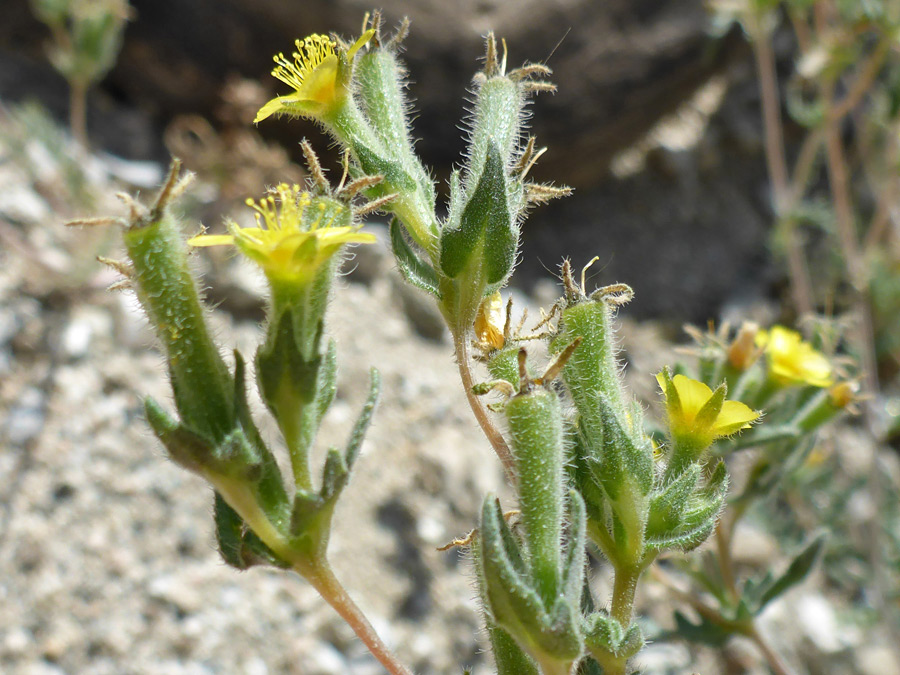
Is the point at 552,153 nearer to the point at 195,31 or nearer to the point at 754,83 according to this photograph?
A: the point at 754,83

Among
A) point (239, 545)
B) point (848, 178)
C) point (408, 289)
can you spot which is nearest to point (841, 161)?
point (848, 178)

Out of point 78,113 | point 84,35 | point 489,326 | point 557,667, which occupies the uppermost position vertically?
point 84,35

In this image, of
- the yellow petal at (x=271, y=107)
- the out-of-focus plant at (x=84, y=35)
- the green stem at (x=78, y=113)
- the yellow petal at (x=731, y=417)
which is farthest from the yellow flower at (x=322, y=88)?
the green stem at (x=78, y=113)

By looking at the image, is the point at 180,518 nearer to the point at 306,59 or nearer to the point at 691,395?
the point at 306,59

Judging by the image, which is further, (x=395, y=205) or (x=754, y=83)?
(x=754, y=83)

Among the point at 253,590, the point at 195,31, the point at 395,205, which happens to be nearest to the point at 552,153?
the point at 195,31

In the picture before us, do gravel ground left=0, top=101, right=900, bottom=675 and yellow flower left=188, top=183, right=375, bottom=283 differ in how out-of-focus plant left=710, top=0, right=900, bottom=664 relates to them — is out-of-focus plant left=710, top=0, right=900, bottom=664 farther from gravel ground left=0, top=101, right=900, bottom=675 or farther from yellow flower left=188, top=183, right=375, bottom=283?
yellow flower left=188, top=183, right=375, bottom=283

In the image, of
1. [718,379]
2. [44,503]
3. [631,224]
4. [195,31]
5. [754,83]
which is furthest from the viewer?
[754,83]
